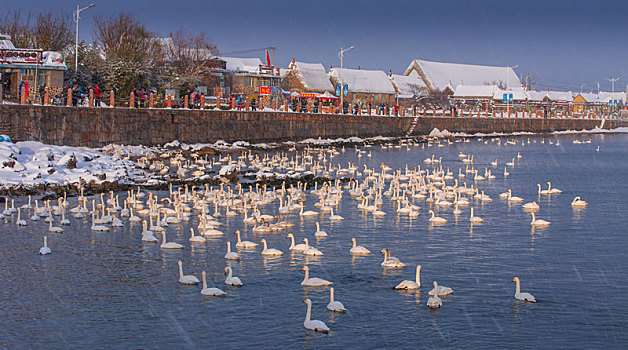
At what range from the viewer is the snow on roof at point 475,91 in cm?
14462

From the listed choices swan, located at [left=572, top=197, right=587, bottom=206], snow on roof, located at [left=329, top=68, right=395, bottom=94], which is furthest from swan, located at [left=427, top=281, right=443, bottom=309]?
snow on roof, located at [left=329, top=68, right=395, bottom=94]

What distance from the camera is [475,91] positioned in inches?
5778

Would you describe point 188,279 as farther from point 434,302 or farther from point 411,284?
point 434,302

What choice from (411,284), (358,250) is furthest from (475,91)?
(411,284)

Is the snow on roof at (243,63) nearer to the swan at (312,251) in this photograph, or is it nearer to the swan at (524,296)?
the swan at (312,251)

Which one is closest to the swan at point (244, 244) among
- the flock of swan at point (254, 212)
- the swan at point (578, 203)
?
the flock of swan at point (254, 212)

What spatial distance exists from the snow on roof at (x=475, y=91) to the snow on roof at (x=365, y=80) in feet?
59.4

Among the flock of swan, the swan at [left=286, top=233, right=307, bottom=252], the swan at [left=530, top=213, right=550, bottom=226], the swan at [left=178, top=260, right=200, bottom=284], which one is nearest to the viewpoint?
the swan at [left=178, top=260, right=200, bottom=284]

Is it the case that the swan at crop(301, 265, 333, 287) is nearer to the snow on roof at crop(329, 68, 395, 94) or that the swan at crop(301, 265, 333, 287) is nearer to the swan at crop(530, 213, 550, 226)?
A: the swan at crop(530, 213, 550, 226)

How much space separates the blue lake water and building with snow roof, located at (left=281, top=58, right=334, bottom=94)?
89745mm

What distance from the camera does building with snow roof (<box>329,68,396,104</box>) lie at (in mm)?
128375

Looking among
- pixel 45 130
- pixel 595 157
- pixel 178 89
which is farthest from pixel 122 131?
pixel 595 157

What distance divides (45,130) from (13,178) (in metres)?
11.9

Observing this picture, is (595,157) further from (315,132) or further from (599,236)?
(599,236)
